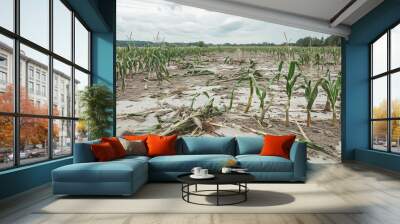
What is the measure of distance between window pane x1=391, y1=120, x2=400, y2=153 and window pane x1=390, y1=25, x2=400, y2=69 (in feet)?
3.68

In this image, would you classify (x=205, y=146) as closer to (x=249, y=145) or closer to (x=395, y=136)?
(x=249, y=145)

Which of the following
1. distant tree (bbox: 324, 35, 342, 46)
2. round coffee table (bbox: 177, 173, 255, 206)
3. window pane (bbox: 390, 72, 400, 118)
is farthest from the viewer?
distant tree (bbox: 324, 35, 342, 46)

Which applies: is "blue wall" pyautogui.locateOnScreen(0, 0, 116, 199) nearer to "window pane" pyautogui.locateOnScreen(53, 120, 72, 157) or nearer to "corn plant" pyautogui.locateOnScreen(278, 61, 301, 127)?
"window pane" pyautogui.locateOnScreen(53, 120, 72, 157)

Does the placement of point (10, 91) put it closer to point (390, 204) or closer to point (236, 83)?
point (390, 204)

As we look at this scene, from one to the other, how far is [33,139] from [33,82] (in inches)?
31.1

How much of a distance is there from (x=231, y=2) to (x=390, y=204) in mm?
5614

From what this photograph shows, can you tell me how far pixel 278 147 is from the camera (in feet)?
21.0

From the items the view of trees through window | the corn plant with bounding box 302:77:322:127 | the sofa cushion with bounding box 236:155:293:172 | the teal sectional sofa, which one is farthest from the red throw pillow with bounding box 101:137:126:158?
the corn plant with bounding box 302:77:322:127

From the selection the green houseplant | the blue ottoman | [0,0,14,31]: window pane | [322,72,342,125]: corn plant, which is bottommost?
the blue ottoman

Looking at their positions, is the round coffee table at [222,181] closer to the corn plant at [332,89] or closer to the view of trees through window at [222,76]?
the view of trees through window at [222,76]

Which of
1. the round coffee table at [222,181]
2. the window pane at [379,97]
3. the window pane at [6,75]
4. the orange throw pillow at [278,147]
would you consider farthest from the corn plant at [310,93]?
the window pane at [6,75]

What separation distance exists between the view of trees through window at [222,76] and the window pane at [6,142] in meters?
4.31

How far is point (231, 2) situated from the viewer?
8602 millimetres

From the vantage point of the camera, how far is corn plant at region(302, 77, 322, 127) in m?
9.33
